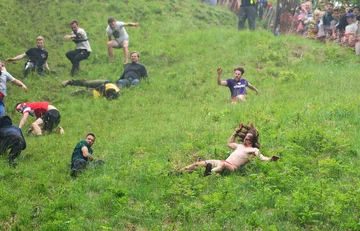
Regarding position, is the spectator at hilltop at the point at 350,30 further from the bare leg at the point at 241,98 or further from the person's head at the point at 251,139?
the person's head at the point at 251,139

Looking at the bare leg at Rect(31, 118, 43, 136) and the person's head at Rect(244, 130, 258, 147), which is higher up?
the person's head at Rect(244, 130, 258, 147)

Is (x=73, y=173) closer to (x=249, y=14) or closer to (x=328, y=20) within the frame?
(x=249, y=14)

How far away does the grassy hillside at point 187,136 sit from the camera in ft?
26.5

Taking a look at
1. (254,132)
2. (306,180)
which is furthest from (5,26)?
(306,180)

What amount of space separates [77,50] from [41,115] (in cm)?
565

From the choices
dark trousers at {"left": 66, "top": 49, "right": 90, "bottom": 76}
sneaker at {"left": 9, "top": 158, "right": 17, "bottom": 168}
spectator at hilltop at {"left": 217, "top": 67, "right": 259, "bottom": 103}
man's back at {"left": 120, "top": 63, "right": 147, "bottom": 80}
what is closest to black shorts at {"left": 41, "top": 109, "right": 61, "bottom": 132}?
sneaker at {"left": 9, "top": 158, "right": 17, "bottom": 168}

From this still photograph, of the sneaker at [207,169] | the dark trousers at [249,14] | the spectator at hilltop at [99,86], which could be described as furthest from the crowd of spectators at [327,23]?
the sneaker at [207,169]

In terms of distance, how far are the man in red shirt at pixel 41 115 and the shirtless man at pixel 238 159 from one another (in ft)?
16.2

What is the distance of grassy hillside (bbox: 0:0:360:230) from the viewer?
8.06 metres

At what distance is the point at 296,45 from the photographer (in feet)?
64.7

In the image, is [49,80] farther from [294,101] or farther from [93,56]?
[294,101]

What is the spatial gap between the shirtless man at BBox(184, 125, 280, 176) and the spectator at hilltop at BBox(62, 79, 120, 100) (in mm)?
6719

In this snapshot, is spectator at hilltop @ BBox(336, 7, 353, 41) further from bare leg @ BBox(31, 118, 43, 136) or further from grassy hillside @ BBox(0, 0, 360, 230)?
bare leg @ BBox(31, 118, 43, 136)

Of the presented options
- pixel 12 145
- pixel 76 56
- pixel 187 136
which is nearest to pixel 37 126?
pixel 12 145
